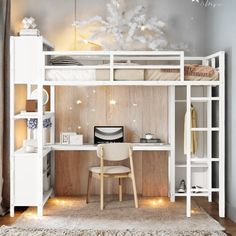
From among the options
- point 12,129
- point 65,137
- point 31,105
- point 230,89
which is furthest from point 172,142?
point 12,129

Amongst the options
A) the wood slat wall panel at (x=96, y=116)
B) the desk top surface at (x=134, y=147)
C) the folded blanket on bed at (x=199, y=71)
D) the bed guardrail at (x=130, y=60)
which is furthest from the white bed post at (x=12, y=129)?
the folded blanket on bed at (x=199, y=71)

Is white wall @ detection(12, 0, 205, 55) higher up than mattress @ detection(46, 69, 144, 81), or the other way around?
white wall @ detection(12, 0, 205, 55)

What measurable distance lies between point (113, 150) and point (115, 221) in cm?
86

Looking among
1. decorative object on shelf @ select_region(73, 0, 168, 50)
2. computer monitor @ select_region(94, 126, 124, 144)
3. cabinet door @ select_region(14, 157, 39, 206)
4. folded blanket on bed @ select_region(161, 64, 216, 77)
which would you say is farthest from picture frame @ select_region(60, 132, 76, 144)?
folded blanket on bed @ select_region(161, 64, 216, 77)

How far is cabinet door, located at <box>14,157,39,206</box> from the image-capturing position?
5180mm

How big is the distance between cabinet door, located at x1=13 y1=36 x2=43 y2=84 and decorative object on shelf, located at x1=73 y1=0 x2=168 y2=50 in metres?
1.34

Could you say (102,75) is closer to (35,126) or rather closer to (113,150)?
(113,150)

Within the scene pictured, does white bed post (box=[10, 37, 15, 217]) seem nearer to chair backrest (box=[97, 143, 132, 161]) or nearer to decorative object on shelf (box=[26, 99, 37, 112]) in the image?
decorative object on shelf (box=[26, 99, 37, 112])

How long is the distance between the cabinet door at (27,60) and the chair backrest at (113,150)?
104cm

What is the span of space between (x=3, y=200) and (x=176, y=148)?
2344 millimetres

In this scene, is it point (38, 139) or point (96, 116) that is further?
point (96, 116)

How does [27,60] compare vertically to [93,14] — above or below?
below

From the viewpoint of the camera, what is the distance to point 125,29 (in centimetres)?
636

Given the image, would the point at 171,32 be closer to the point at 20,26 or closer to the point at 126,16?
the point at 126,16
